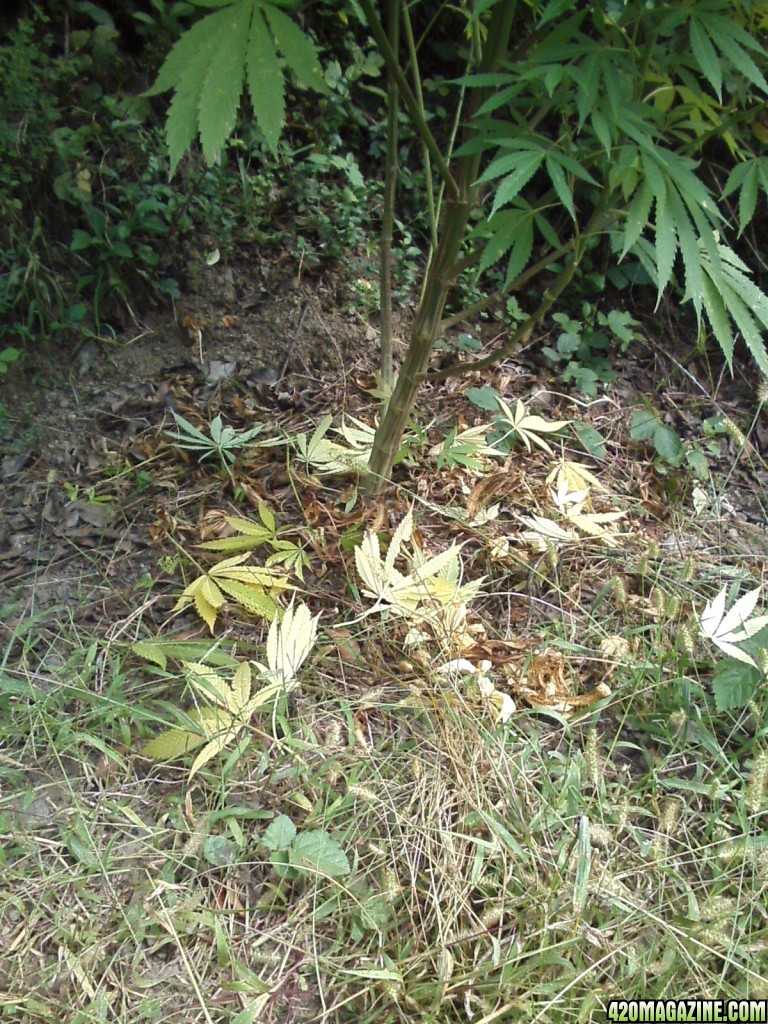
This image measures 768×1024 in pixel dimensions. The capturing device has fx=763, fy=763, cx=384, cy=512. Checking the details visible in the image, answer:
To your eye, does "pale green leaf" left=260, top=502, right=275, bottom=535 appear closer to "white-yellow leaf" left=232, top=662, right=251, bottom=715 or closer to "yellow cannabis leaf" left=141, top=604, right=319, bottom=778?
"yellow cannabis leaf" left=141, top=604, right=319, bottom=778

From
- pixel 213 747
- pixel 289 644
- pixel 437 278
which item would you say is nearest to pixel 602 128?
pixel 437 278

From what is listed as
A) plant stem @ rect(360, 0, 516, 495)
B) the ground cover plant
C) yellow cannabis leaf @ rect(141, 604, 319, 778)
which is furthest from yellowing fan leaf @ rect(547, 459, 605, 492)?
yellow cannabis leaf @ rect(141, 604, 319, 778)

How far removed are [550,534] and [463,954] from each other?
76 centimetres

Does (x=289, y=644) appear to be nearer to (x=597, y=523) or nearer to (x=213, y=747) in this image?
(x=213, y=747)

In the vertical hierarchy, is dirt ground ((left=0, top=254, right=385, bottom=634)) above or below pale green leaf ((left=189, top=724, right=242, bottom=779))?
above

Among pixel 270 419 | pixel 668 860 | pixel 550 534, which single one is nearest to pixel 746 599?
pixel 550 534

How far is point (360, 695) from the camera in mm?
1304

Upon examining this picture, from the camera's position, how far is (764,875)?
109 cm

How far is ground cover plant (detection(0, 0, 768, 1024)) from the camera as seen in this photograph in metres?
1.02

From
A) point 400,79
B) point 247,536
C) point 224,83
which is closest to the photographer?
point 224,83

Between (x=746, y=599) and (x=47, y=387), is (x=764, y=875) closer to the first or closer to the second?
(x=746, y=599)

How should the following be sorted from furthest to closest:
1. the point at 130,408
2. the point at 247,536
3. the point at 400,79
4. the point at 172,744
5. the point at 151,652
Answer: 1. the point at 130,408
2. the point at 247,536
3. the point at 151,652
4. the point at 172,744
5. the point at 400,79

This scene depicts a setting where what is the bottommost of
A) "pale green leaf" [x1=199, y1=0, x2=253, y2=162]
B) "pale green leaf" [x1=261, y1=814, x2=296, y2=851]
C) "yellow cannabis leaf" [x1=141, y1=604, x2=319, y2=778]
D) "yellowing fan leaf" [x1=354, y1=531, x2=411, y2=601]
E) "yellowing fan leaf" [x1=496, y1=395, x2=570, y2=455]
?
"pale green leaf" [x1=261, y1=814, x2=296, y2=851]

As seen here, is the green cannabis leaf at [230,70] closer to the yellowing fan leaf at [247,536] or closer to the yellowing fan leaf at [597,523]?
the yellowing fan leaf at [247,536]
